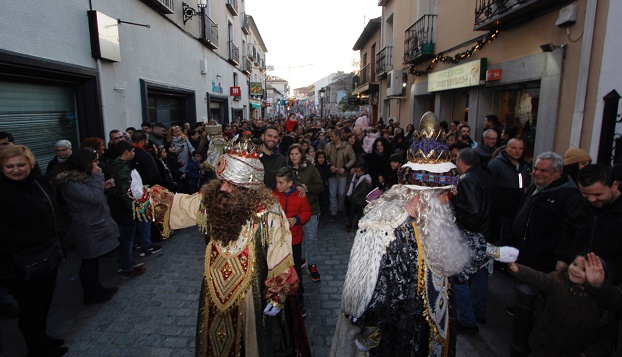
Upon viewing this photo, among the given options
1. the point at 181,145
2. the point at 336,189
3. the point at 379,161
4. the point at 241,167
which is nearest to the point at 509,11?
the point at 379,161

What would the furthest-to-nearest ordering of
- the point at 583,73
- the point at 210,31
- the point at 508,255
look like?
the point at 210,31, the point at 583,73, the point at 508,255

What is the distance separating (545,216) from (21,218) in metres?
4.87

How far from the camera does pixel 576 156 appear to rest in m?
4.34

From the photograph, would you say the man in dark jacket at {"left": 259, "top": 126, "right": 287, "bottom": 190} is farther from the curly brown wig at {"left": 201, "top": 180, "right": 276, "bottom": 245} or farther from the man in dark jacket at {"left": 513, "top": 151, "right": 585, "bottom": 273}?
the man in dark jacket at {"left": 513, "top": 151, "right": 585, "bottom": 273}

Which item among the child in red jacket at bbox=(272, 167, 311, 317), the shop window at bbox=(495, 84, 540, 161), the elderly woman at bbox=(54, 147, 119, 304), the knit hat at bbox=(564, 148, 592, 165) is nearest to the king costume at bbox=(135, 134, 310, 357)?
the child in red jacket at bbox=(272, 167, 311, 317)

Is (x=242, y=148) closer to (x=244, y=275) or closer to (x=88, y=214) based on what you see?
(x=244, y=275)

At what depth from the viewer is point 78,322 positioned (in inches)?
153

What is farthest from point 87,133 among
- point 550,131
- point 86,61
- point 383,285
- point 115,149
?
point 550,131

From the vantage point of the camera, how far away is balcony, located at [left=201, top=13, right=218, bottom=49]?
14.2 m

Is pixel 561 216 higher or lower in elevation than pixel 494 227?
higher

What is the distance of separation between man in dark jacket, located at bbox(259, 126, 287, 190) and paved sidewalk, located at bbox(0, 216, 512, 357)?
1.45 m

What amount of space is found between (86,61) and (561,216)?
25.2 feet

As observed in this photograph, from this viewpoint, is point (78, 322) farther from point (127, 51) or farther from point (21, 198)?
point (127, 51)

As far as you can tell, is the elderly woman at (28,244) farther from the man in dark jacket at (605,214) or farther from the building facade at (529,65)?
the building facade at (529,65)
